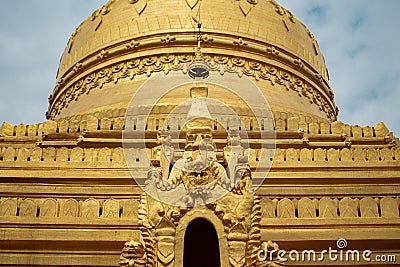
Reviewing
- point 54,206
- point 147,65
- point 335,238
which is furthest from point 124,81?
point 335,238

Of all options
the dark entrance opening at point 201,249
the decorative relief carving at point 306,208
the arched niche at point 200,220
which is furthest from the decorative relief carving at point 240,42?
the arched niche at point 200,220

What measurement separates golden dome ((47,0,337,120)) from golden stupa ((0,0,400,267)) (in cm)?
7

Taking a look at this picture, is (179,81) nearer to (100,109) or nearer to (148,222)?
(100,109)

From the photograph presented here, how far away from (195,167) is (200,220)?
2.80 feet

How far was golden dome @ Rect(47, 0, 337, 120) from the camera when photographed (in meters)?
22.2

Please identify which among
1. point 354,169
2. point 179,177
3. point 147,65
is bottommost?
point 179,177

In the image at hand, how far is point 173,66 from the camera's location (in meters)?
21.9

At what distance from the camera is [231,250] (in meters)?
11.6

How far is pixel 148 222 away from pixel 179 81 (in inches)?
389

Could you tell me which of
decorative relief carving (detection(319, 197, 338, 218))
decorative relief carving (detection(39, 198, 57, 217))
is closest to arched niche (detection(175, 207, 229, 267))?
decorative relief carving (detection(319, 197, 338, 218))

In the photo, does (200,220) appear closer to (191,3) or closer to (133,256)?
(133,256)

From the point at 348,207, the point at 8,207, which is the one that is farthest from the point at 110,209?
the point at 348,207

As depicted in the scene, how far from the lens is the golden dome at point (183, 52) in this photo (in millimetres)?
22203

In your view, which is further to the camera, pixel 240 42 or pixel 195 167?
pixel 240 42
